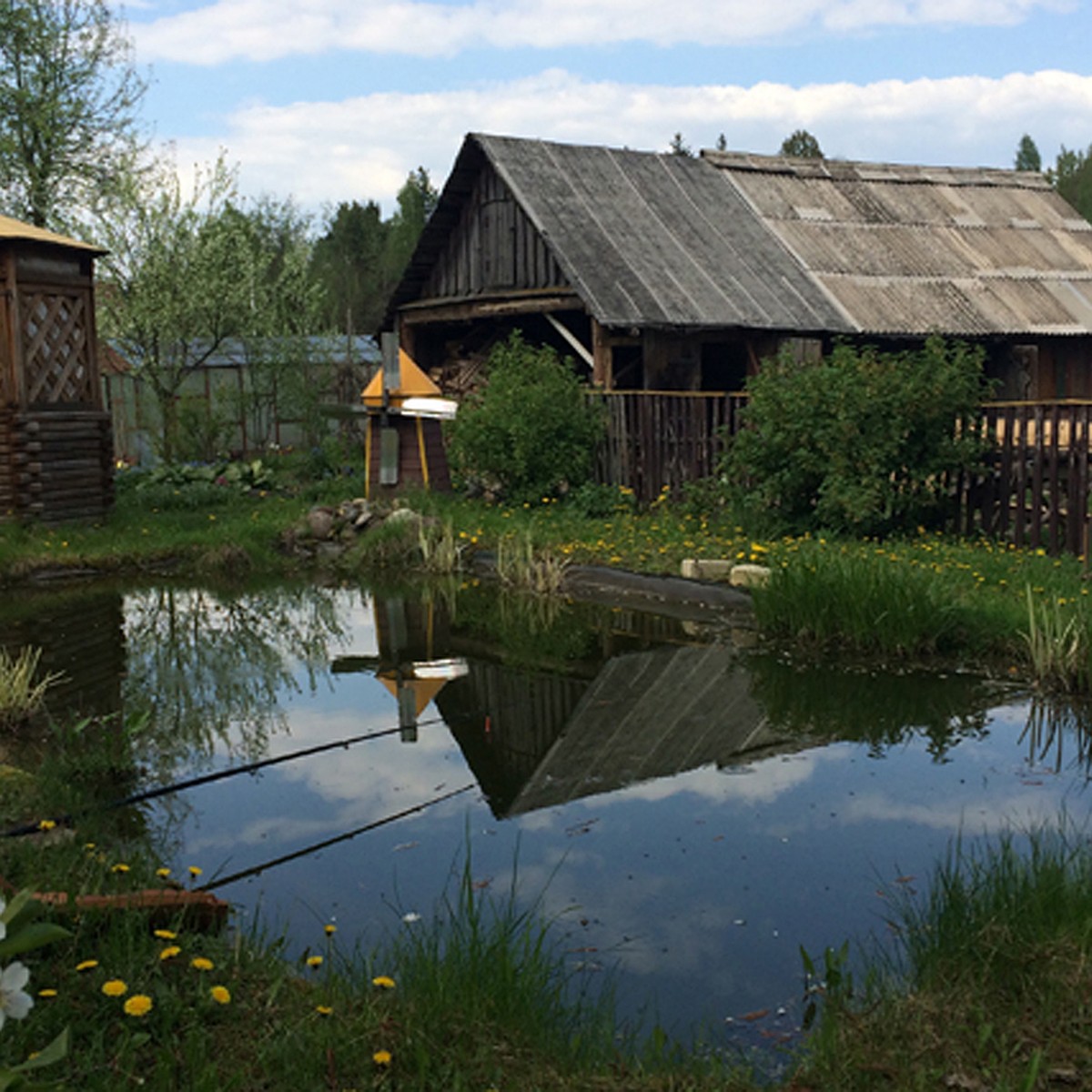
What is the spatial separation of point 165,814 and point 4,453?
35.6 ft

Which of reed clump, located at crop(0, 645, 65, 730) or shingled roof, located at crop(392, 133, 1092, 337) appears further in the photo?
shingled roof, located at crop(392, 133, 1092, 337)

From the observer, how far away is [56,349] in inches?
642

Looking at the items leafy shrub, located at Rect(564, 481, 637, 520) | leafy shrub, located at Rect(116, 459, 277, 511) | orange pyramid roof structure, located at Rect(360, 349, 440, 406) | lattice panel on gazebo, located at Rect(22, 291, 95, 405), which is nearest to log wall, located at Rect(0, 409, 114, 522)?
lattice panel on gazebo, located at Rect(22, 291, 95, 405)

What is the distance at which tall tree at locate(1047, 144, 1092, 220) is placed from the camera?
61031 mm

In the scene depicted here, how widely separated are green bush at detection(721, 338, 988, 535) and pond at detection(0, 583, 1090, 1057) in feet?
9.01

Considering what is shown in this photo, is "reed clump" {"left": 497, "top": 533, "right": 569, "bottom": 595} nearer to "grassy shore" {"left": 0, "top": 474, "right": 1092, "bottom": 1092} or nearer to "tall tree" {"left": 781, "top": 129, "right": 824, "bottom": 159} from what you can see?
"grassy shore" {"left": 0, "top": 474, "right": 1092, "bottom": 1092}

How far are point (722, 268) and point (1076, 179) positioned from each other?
55.1 m

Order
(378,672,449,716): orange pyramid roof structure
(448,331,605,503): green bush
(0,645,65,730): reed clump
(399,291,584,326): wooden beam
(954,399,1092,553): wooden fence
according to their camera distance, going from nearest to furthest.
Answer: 1. (0,645,65,730): reed clump
2. (378,672,449,716): orange pyramid roof structure
3. (954,399,1092,553): wooden fence
4. (448,331,605,503): green bush
5. (399,291,584,326): wooden beam

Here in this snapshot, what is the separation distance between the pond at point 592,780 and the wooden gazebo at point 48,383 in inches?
225

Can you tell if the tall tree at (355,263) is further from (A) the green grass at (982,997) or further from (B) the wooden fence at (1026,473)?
(A) the green grass at (982,997)

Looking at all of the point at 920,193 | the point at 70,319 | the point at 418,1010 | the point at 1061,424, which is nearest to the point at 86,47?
the point at 70,319

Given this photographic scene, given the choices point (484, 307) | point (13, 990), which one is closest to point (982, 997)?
point (13, 990)

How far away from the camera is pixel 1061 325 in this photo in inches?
856

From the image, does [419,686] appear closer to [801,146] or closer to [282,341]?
[282,341]
